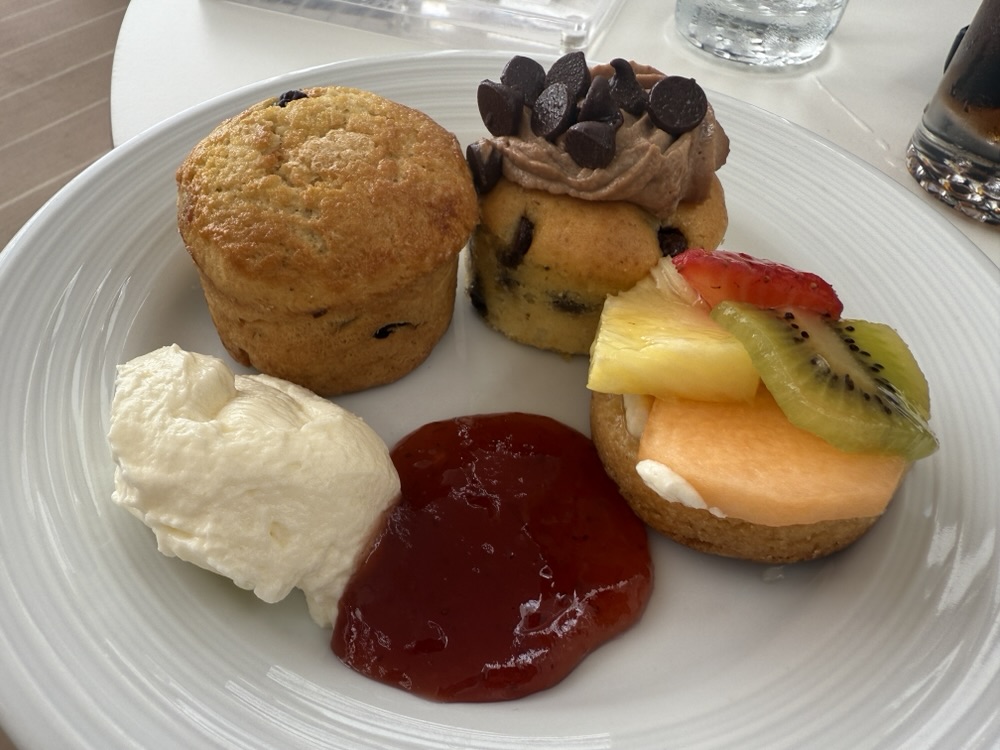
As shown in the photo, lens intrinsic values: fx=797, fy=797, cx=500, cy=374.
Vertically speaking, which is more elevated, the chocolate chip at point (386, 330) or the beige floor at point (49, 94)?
the chocolate chip at point (386, 330)

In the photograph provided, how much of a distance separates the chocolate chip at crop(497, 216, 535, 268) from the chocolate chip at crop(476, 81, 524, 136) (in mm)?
230

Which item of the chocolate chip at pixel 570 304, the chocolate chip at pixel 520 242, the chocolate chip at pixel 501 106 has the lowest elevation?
the chocolate chip at pixel 570 304

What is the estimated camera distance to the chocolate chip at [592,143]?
1.83 metres

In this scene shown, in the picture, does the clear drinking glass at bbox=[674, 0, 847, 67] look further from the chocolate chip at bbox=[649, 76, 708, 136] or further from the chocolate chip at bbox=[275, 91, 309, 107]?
the chocolate chip at bbox=[275, 91, 309, 107]

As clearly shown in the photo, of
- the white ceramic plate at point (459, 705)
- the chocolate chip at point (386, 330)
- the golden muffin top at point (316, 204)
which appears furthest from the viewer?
the chocolate chip at point (386, 330)

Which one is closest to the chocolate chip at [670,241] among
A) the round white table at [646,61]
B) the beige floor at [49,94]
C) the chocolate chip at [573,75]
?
the chocolate chip at [573,75]

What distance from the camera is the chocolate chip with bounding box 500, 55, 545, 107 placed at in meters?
2.03

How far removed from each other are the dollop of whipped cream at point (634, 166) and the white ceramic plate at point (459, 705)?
1.59 feet

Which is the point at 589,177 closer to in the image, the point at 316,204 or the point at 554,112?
the point at 554,112

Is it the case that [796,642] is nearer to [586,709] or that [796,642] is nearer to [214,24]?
[586,709]

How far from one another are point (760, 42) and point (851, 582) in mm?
2274

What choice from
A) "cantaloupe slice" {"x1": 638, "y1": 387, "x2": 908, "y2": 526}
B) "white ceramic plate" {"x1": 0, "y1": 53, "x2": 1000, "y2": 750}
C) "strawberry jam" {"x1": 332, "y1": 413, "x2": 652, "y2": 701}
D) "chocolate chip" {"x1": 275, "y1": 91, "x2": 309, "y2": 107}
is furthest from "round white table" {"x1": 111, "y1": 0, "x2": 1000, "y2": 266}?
"strawberry jam" {"x1": 332, "y1": 413, "x2": 652, "y2": 701}

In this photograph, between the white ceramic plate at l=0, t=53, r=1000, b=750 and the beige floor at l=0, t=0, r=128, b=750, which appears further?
the beige floor at l=0, t=0, r=128, b=750

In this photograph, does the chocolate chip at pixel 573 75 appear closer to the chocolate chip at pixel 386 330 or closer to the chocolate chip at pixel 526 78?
the chocolate chip at pixel 526 78
